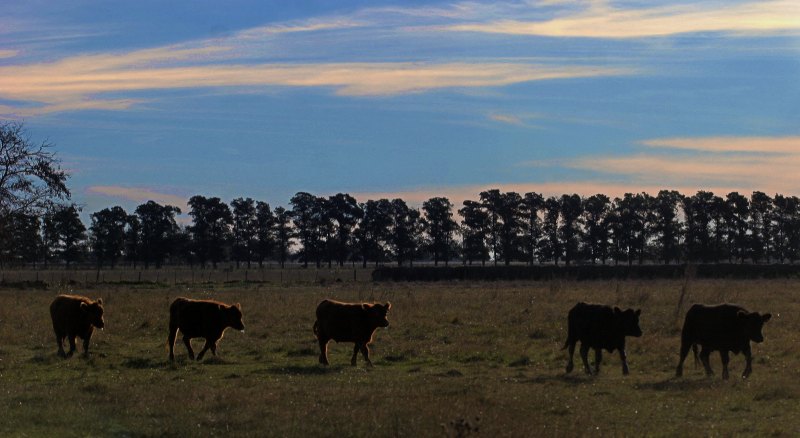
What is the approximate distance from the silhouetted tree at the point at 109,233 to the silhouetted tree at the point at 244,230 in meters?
15.8

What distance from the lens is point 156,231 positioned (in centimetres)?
13738

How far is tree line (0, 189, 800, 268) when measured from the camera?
120688 millimetres

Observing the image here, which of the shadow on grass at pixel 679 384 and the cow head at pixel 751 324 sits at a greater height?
the cow head at pixel 751 324

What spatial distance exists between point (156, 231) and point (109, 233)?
6.85 metres

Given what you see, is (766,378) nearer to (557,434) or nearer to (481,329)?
(557,434)

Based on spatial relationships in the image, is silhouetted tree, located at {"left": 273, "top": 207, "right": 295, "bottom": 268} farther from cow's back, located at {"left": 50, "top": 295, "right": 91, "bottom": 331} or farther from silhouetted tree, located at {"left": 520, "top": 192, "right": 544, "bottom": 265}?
cow's back, located at {"left": 50, "top": 295, "right": 91, "bottom": 331}

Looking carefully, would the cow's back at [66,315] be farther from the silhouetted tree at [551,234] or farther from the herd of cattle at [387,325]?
the silhouetted tree at [551,234]

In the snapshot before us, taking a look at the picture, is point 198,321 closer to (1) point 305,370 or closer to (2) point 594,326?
(1) point 305,370

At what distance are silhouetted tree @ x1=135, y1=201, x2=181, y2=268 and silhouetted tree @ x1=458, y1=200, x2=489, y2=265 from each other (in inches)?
1683

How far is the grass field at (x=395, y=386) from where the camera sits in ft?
44.2

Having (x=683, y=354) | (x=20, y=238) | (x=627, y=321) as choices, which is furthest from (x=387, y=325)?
(x=20, y=238)

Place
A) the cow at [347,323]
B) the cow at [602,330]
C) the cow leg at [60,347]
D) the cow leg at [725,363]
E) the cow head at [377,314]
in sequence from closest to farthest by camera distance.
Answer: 1. the cow leg at [725,363]
2. the cow at [602,330]
3. the cow at [347,323]
4. the cow head at [377,314]
5. the cow leg at [60,347]

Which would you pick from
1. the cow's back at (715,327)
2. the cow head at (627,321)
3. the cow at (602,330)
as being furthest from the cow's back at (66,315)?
the cow's back at (715,327)

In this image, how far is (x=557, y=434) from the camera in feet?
41.3
